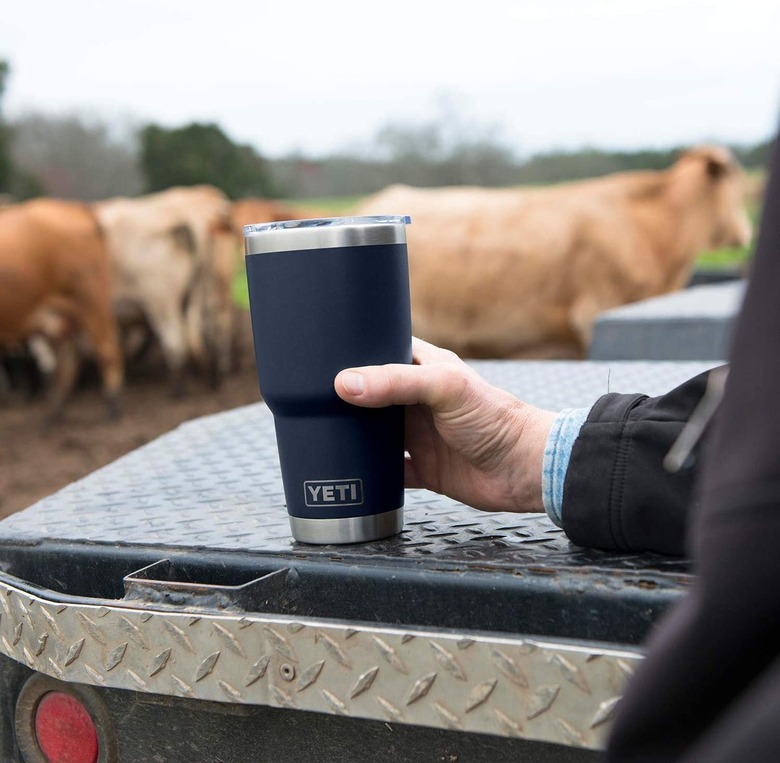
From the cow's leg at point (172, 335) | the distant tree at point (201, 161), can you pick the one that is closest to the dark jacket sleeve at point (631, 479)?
the cow's leg at point (172, 335)

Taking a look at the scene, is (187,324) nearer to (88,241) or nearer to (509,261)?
(88,241)

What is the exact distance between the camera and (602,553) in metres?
1.03

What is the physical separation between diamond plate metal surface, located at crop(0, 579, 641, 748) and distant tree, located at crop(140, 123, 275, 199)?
16480mm

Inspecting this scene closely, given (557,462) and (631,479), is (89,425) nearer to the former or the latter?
(557,462)

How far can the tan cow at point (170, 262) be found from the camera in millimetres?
9844

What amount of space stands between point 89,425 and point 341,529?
7803 millimetres

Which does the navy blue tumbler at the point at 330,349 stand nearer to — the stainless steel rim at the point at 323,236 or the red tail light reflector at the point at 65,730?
the stainless steel rim at the point at 323,236

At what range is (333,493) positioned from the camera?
1062 mm

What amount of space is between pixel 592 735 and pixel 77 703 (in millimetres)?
601

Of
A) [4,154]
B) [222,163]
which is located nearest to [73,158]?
[4,154]

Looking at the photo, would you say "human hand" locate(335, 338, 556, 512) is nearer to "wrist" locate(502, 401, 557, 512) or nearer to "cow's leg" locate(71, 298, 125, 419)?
"wrist" locate(502, 401, 557, 512)

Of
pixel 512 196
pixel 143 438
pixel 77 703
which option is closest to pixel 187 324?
pixel 143 438

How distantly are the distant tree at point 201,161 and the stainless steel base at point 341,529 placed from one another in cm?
1644

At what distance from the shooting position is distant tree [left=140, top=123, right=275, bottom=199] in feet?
54.9
